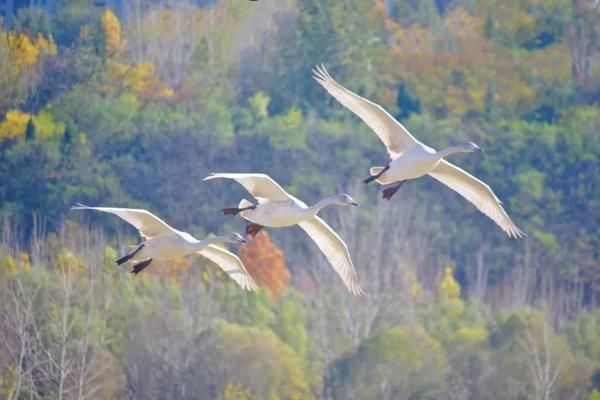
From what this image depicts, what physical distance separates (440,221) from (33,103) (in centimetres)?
1127

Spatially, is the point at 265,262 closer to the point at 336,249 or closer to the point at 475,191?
the point at 336,249

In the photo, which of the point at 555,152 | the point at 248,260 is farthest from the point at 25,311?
the point at 555,152

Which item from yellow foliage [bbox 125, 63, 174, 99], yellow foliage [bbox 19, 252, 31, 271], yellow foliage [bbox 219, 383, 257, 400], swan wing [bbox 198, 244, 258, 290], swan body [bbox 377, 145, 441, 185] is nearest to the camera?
swan body [bbox 377, 145, 441, 185]

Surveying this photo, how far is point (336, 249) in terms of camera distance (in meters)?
26.2

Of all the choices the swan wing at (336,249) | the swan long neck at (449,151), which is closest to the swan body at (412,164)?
the swan long neck at (449,151)

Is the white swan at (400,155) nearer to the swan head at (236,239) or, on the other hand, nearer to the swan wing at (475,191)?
the swan wing at (475,191)

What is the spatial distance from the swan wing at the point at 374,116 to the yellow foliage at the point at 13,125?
34.1 metres

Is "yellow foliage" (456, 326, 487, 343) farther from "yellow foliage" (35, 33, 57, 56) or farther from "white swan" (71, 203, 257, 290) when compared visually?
"white swan" (71, 203, 257, 290)

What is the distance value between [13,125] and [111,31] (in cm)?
398

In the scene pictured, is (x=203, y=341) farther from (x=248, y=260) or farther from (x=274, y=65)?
(x=274, y=65)

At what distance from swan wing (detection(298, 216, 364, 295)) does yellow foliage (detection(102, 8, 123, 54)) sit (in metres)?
34.8

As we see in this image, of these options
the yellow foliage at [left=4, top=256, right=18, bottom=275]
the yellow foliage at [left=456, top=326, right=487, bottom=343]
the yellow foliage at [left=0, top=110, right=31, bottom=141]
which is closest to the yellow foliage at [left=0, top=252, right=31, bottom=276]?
the yellow foliage at [left=4, top=256, right=18, bottom=275]

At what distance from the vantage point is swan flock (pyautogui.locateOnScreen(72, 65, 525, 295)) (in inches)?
963

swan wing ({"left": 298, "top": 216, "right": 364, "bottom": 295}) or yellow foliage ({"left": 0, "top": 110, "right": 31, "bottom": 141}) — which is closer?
swan wing ({"left": 298, "top": 216, "right": 364, "bottom": 295})
